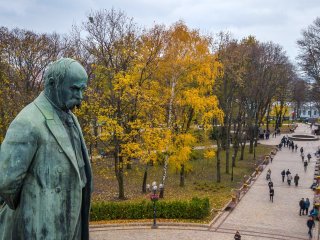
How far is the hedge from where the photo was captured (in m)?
21.2

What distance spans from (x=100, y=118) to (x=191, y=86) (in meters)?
8.52

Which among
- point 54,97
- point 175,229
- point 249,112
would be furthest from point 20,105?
point 249,112

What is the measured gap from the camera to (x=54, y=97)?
3.33 meters

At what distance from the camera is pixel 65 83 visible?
3.25 metres

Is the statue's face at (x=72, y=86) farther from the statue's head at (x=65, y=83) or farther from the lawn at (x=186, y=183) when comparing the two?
the lawn at (x=186, y=183)

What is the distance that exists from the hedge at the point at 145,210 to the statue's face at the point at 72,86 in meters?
18.5

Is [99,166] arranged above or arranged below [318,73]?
below

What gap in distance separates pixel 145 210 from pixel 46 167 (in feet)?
61.8

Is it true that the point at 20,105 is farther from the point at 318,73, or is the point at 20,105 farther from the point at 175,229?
the point at 318,73

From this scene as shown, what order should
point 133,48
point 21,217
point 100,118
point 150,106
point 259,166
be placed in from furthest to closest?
A: 1. point 259,166
2. point 133,48
3. point 150,106
4. point 100,118
5. point 21,217

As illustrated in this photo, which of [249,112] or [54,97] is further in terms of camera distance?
[249,112]

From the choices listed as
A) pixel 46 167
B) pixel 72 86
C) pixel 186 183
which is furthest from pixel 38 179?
pixel 186 183

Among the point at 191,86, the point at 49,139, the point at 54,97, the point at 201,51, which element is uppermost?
the point at 201,51

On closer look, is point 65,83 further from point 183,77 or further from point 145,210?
point 183,77
